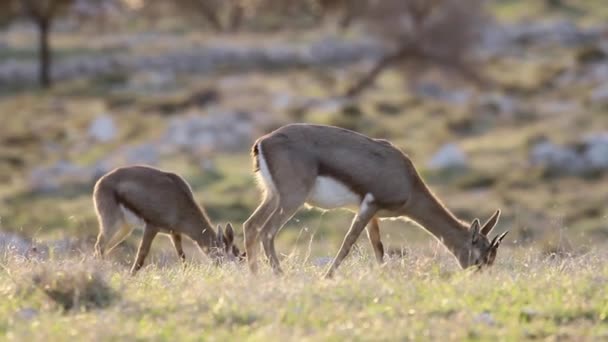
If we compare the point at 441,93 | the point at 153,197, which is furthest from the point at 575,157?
the point at 153,197

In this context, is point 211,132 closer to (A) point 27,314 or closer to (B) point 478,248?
(B) point 478,248

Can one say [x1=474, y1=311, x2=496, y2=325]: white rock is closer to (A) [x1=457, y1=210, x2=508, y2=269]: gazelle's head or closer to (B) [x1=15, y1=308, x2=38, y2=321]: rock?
(B) [x1=15, y1=308, x2=38, y2=321]: rock

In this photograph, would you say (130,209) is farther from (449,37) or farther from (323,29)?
(323,29)

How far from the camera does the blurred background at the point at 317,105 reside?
29000mm

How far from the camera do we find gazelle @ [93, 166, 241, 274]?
1436 cm

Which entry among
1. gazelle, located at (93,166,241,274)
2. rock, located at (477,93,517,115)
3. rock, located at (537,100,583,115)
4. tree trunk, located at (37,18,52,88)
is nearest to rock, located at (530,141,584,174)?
rock, located at (537,100,583,115)

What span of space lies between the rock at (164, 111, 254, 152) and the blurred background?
Answer: 71mm

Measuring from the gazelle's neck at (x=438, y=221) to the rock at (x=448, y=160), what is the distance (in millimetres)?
21045

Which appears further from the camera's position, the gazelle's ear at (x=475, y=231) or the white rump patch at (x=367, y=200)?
the gazelle's ear at (x=475, y=231)

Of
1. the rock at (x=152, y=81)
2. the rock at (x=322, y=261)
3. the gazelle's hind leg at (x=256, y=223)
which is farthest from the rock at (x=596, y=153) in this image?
the gazelle's hind leg at (x=256, y=223)

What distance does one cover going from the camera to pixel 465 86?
1966 inches

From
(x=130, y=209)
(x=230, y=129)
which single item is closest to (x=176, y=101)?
(x=230, y=129)

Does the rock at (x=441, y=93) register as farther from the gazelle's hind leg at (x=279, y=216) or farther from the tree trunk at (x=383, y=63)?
the gazelle's hind leg at (x=279, y=216)

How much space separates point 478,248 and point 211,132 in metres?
25.9
